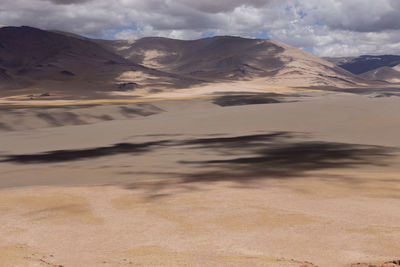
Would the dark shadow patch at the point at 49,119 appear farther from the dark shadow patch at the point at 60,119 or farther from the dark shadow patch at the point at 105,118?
the dark shadow patch at the point at 105,118

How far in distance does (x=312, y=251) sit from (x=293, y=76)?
13095 cm

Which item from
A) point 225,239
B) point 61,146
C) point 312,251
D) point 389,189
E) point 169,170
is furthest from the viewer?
point 61,146

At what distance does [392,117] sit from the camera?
58.9 ft

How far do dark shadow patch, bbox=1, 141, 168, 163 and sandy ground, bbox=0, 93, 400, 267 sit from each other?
33 mm

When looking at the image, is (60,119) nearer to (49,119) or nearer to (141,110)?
(49,119)

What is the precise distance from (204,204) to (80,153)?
7993 millimetres

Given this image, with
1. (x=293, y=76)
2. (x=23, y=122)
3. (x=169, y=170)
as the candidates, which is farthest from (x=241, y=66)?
(x=169, y=170)

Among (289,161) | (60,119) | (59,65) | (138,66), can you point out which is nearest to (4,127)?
(60,119)

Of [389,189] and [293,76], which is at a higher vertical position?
[293,76]

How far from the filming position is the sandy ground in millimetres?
3459

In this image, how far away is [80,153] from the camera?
1227cm

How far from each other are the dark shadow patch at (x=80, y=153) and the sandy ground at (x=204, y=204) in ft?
0.11

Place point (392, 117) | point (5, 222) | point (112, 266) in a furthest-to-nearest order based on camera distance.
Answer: point (392, 117) → point (5, 222) → point (112, 266)

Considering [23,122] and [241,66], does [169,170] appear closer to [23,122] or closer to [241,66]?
[23,122]
